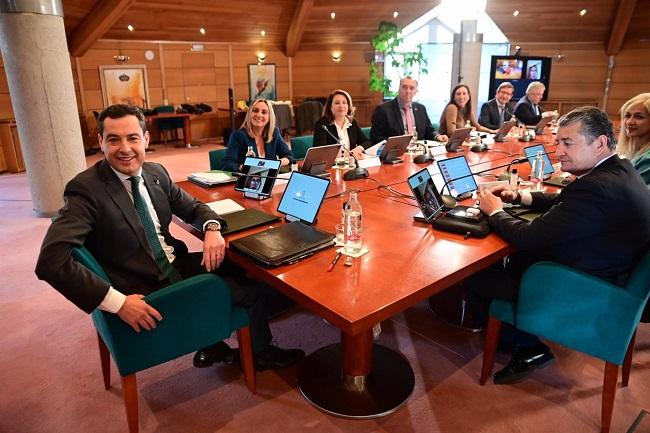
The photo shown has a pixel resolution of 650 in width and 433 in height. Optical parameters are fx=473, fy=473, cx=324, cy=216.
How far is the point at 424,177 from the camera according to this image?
85.0 inches

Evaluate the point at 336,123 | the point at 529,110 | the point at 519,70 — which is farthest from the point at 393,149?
the point at 519,70

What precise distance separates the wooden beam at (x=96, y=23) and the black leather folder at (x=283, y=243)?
19.5ft

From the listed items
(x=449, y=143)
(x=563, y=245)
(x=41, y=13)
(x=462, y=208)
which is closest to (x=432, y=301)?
(x=462, y=208)

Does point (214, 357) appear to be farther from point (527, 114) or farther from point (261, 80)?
point (261, 80)

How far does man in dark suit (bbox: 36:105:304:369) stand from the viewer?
150 centimetres

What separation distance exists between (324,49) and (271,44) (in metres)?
1.16

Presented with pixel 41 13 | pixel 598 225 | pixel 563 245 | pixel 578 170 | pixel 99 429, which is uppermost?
pixel 41 13

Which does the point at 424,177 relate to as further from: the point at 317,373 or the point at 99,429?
the point at 99,429

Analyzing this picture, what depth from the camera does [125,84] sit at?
8.27 metres

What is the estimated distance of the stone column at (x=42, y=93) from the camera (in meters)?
3.99

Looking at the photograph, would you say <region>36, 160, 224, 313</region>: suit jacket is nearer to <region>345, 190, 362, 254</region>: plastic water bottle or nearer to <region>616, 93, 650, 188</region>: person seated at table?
<region>345, 190, 362, 254</region>: plastic water bottle

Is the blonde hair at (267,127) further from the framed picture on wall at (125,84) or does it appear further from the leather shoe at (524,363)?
the framed picture on wall at (125,84)

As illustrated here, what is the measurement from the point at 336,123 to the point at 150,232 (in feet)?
7.89

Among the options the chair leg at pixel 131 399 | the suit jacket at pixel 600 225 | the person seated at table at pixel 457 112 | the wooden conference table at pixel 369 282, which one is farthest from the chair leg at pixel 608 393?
the person seated at table at pixel 457 112
